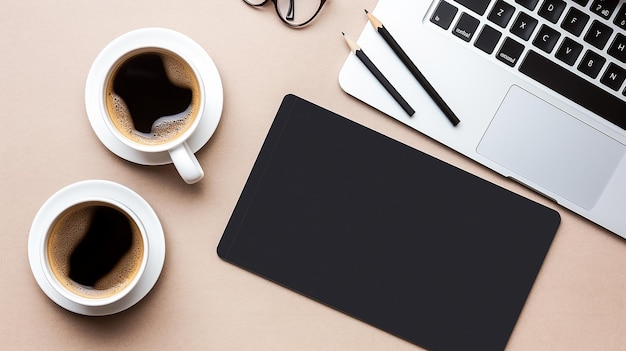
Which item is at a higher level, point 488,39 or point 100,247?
point 488,39

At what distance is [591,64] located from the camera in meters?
0.74

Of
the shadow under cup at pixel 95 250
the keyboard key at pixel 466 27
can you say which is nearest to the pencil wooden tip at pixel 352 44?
the keyboard key at pixel 466 27

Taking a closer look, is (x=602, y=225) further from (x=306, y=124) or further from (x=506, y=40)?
(x=306, y=124)

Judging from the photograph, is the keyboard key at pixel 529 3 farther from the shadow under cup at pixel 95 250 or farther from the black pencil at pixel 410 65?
the shadow under cup at pixel 95 250

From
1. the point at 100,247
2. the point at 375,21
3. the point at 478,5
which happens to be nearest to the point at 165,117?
the point at 100,247

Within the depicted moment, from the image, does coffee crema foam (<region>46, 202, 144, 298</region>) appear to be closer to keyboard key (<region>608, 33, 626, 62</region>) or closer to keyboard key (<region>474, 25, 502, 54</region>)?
keyboard key (<region>474, 25, 502, 54</region>)

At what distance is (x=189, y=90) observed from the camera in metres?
0.74

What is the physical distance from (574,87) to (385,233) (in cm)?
29

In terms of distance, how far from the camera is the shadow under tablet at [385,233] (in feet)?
2.52

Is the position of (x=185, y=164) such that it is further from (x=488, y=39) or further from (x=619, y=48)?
(x=619, y=48)

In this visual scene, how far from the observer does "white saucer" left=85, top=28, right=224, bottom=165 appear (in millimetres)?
728

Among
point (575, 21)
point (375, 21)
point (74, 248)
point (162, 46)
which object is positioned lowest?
point (74, 248)

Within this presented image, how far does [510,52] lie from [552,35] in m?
0.05

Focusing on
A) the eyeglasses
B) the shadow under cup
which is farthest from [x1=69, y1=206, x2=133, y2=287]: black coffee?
the eyeglasses
